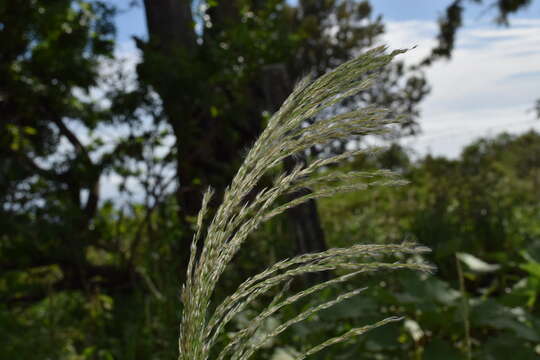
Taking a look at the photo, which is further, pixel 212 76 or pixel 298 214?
pixel 212 76

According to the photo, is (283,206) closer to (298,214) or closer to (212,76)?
(298,214)

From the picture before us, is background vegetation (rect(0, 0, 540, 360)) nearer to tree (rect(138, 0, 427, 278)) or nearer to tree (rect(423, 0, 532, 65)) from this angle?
tree (rect(138, 0, 427, 278))

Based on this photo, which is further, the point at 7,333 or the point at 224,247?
the point at 7,333

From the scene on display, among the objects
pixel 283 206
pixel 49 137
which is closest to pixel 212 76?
pixel 49 137

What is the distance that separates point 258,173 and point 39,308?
5035 mm

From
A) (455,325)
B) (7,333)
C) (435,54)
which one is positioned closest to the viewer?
(455,325)

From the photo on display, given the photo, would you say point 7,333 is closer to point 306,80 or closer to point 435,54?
point 306,80

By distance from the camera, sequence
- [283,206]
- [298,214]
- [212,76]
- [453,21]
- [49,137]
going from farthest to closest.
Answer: [453,21] → [49,137] → [212,76] → [298,214] → [283,206]

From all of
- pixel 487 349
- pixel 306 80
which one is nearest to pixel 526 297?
pixel 487 349

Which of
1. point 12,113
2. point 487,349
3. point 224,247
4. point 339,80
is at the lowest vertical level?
point 487,349

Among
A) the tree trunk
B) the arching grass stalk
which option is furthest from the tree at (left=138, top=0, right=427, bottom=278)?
the arching grass stalk

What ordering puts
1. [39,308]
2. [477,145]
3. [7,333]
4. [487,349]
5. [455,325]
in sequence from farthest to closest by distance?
[477,145], [39,308], [7,333], [455,325], [487,349]

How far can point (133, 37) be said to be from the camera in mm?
4469

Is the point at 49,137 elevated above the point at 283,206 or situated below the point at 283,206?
above
